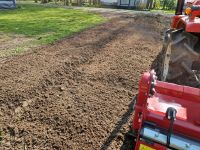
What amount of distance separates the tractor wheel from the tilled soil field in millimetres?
720

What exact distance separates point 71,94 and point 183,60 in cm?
174

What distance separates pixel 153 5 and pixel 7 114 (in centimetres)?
2086

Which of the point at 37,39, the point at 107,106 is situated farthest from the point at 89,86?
the point at 37,39

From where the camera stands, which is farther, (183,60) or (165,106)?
(183,60)

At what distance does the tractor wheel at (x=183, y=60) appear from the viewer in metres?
3.76

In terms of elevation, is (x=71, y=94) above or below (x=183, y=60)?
below

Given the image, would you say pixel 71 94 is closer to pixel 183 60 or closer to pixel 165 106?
pixel 183 60

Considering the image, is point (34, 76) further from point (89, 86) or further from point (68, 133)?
point (68, 133)

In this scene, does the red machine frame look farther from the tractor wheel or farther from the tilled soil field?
the tractor wheel

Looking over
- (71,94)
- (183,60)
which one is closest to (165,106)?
(183,60)

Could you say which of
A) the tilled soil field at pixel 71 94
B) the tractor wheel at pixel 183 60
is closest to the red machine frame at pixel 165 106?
the tilled soil field at pixel 71 94

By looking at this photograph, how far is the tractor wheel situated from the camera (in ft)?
12.4

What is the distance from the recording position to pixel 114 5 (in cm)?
2177

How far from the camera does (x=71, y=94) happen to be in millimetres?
4113
